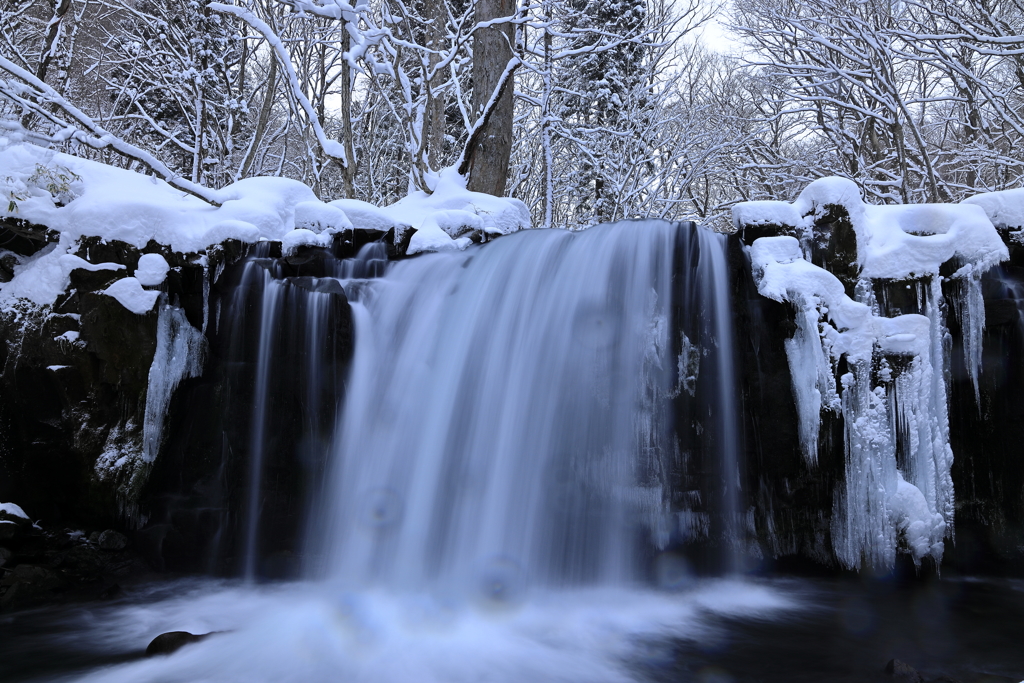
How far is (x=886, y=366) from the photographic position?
480 centimetres

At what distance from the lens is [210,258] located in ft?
17.8

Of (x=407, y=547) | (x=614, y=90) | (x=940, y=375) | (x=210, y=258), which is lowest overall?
(x=407, y=547)

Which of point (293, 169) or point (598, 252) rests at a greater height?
point (293, 169)

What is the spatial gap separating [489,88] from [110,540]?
6.79 meters

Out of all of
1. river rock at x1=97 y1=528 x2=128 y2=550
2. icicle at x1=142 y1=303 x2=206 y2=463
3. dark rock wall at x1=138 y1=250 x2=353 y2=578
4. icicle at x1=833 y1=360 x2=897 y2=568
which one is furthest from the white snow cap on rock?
river rock at x1=97 y1=528 x2=128 y2=550

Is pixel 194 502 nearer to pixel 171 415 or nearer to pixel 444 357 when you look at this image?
pixel 171 415

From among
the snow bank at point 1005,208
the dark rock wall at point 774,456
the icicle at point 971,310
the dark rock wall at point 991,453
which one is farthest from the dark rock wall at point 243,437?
the snow bank at point 1005,208

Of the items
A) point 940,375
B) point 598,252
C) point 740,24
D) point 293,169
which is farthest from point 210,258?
point 293,169


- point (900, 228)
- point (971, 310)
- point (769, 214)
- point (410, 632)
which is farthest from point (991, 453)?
point (410, 632)

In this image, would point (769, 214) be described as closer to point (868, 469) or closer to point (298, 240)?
point (868, 469)

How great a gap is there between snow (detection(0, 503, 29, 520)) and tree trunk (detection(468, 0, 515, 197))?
19.5 ft

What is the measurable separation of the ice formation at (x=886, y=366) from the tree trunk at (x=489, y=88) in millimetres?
4928

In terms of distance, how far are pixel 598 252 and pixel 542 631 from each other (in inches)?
112

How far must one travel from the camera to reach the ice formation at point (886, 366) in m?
4.77
